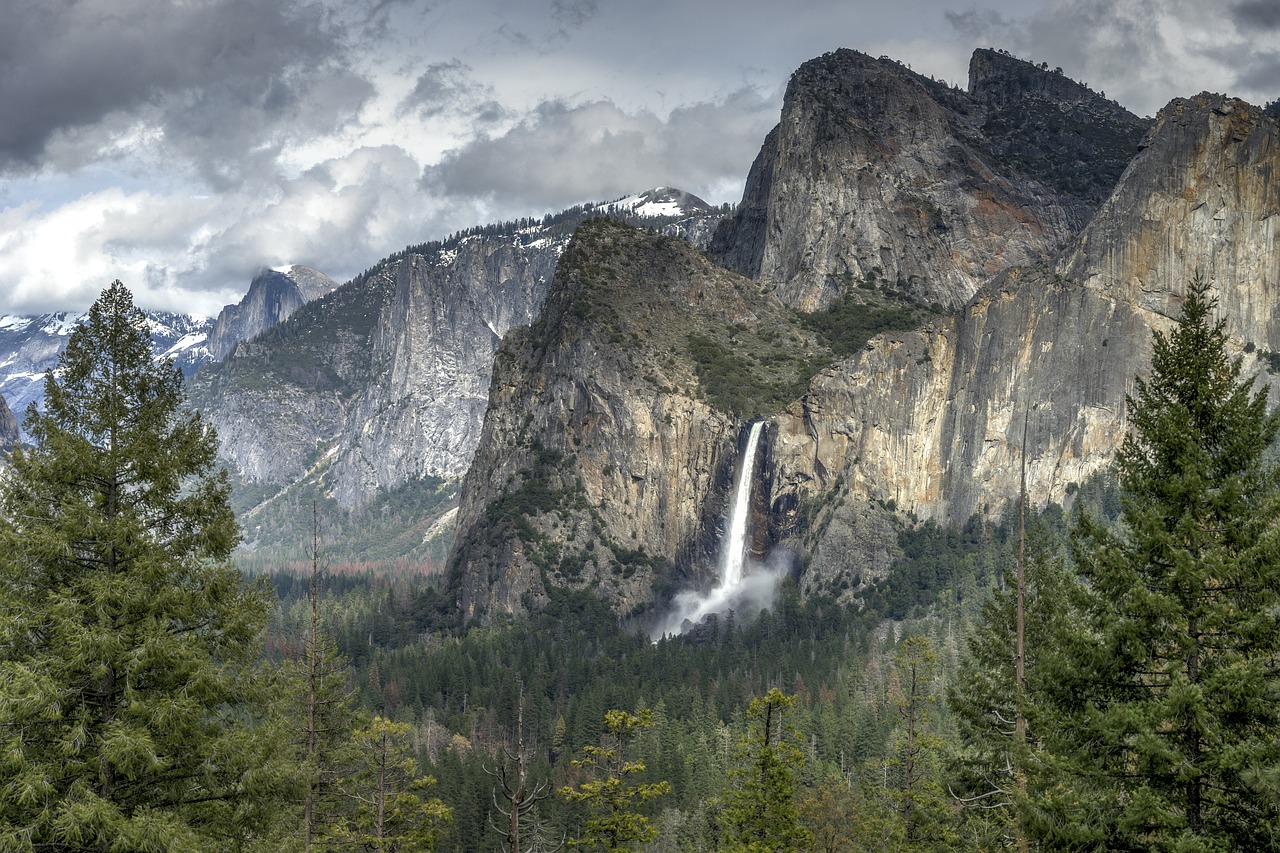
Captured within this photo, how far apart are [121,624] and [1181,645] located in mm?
19536

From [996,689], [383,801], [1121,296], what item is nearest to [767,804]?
[996,689]

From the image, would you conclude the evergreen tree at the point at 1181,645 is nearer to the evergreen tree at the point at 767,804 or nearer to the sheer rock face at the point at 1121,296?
the evergreen tree at the point at 767,804

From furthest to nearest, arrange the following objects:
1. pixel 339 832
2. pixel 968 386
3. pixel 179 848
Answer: pixel 968 386
pixel 339 832
pixel 179 848

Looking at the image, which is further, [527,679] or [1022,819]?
[527,679]

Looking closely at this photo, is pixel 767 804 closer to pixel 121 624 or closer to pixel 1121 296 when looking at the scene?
pixel 121 624

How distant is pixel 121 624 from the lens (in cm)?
2086

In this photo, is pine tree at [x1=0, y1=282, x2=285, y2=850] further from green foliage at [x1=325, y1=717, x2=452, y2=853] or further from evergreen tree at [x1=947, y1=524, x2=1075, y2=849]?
green foliage at [x1=325, y1=717, x2=452, y2=853]

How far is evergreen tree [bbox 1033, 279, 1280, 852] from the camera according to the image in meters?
20.8

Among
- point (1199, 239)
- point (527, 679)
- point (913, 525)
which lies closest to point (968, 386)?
point (913, 525)

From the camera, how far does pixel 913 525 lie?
197750mm

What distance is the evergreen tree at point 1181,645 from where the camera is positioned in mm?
20812

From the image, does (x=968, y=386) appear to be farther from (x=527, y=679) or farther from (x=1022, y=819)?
(x=1022, y=819)

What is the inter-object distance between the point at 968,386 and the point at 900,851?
16325 centimetres

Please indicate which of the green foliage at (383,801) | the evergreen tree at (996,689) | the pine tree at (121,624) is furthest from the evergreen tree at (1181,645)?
the green foliage at (383,801)
